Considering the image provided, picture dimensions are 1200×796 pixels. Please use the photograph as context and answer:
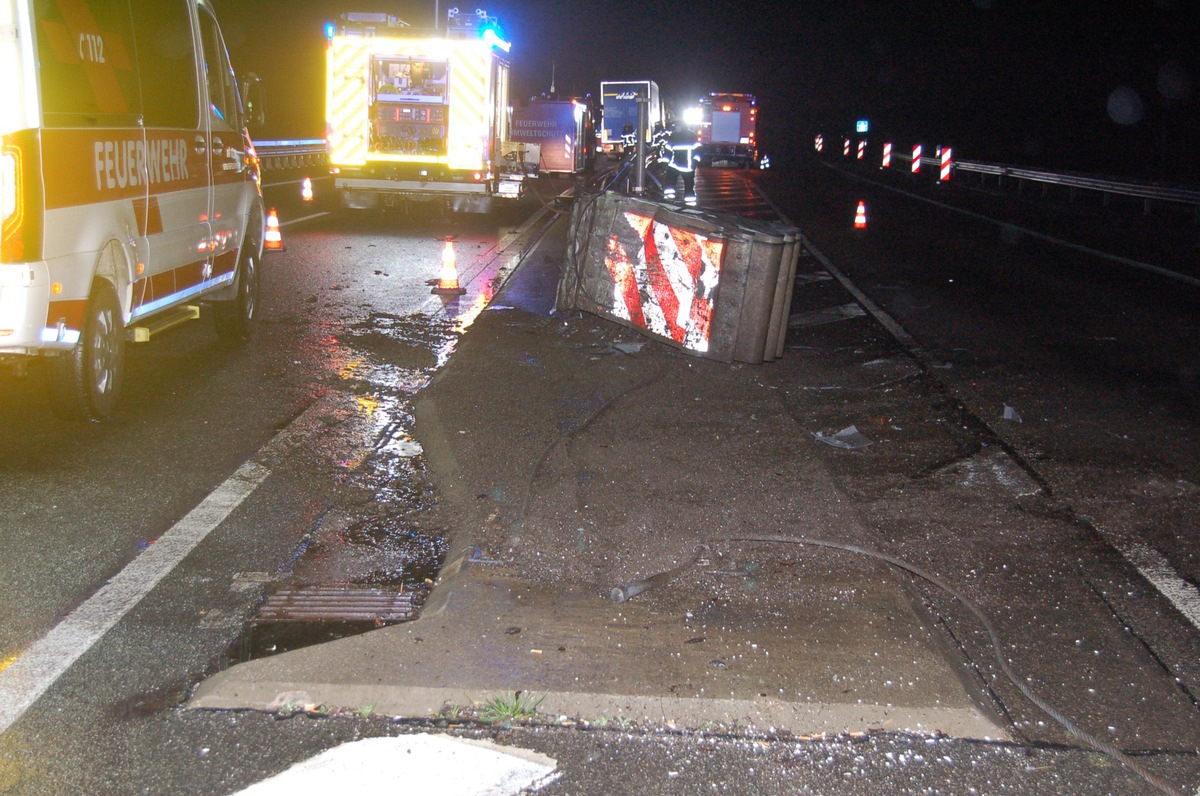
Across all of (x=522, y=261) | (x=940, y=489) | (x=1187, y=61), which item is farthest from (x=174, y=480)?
(x=1187, y=61)

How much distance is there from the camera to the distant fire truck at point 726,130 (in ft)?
161

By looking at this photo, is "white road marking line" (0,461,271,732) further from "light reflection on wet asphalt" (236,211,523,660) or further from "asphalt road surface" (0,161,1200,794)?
"light reflection on wet asphalt" (236,211,523,660)

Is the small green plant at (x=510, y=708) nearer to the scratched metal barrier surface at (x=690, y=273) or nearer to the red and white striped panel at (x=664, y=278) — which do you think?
the scratched metal barrier surface at (x=690, y=273)

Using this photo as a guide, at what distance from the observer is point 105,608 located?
436 cm

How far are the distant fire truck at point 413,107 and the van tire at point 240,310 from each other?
387 inches

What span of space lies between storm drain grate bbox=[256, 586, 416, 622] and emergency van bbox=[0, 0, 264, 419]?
7.90ft

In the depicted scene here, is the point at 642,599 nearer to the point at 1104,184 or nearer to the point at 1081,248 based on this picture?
the point at 1081,248

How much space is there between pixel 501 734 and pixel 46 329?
3840 millimetres

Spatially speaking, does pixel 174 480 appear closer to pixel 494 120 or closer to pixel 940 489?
pixel 940 489

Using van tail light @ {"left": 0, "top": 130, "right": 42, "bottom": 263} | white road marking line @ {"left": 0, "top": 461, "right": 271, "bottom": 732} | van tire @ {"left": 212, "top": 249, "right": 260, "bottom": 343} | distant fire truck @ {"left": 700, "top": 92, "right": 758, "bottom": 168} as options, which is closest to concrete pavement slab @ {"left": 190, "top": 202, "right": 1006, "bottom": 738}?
white road marking line @ {"left": 0, "top": 461, "right": 271, "bottom": 732}

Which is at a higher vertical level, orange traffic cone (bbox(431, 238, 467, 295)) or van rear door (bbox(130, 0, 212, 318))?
van rear door (bbox(130, 0, 212, 318))

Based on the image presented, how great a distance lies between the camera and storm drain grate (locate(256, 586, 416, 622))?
14.4ft

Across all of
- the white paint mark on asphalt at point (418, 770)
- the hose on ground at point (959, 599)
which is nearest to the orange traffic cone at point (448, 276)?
the hose on ground at point (959, 599)

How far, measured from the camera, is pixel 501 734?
351 centimetres
